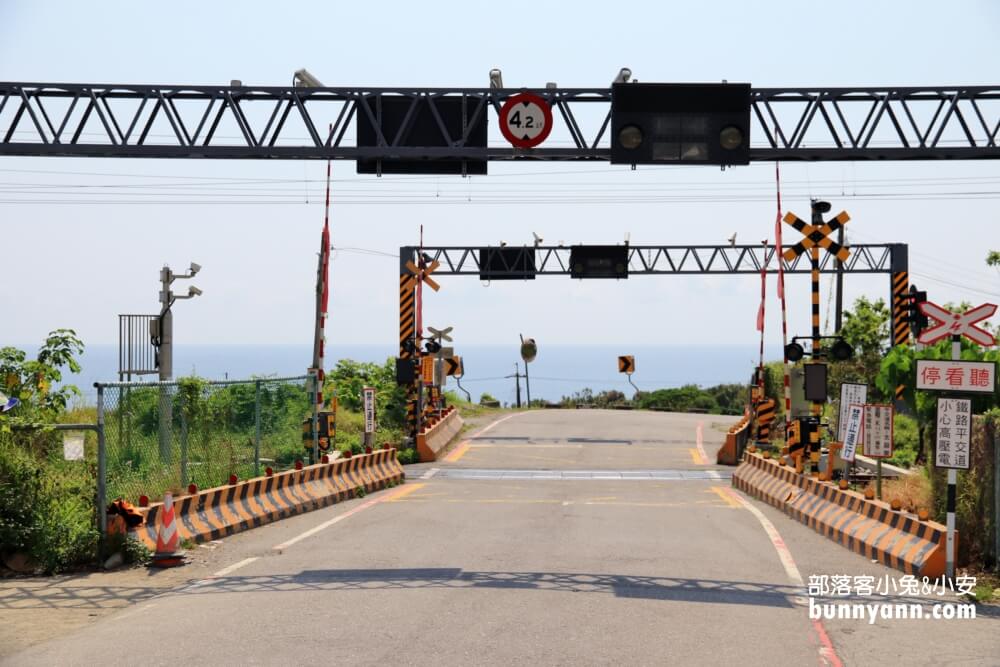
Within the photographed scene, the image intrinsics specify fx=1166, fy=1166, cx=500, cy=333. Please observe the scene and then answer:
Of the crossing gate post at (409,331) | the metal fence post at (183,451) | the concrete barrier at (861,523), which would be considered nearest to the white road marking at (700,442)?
the crossing gate post at (409,331)

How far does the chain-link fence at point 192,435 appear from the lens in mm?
17125

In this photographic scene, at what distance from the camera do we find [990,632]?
35.3ft

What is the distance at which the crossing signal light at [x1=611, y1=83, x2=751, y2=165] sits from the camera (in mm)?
17422

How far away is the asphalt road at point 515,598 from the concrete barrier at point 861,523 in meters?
0.28

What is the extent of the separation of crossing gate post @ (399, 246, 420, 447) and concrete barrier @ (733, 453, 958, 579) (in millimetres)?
13147

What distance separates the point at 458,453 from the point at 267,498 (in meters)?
15.5

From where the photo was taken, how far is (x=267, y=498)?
18.1 m

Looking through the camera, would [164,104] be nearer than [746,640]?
No

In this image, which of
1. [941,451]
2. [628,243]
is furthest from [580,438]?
[941,451]

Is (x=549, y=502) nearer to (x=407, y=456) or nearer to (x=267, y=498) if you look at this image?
(x=267, y=498)

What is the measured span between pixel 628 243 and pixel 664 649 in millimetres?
34878

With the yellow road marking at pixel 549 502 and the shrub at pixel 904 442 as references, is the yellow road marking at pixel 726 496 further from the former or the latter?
the shrub at pixel 904 442

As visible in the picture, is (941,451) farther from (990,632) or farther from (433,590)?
(433,590)

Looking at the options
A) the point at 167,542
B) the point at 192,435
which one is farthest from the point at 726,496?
the point at 167,542
